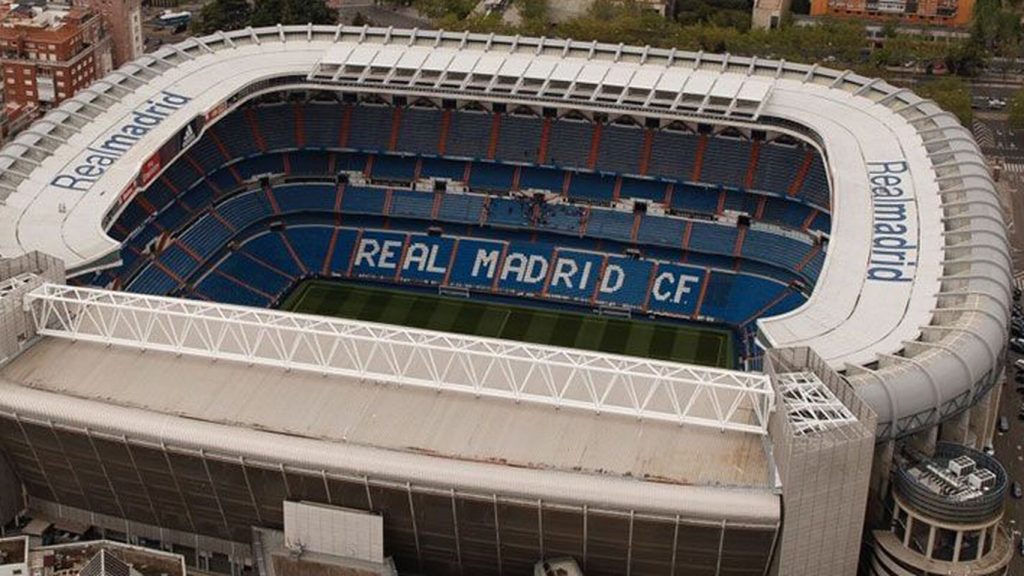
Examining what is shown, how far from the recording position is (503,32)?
160250 mm

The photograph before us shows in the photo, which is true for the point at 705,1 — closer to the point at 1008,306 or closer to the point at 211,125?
the point at 211,125

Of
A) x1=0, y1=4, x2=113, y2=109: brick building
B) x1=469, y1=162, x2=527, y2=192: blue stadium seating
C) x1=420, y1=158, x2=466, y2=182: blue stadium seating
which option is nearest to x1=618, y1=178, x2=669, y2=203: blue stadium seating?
x1=469, y1=162, x2=527, y2=192: blue stadium seating

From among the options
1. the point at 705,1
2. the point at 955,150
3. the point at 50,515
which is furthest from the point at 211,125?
the point at 705,1

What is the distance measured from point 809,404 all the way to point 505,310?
48973mm

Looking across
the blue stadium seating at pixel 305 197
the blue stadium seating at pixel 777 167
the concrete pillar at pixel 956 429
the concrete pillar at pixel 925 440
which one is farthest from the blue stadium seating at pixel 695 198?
the concrete pillar at pixel 925 440

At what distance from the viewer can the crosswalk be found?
149 metres

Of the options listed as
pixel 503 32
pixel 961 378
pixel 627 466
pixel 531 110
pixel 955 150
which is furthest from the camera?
pixel 503 32

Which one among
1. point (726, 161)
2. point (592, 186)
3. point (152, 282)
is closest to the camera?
point (152, 282)

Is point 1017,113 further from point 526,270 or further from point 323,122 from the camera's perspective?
point 323,122

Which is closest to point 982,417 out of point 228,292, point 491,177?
point 491,177

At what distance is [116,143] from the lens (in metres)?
103

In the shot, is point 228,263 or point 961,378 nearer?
point 961,378

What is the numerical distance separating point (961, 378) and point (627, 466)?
20104 mm

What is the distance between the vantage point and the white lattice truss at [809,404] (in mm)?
65000
